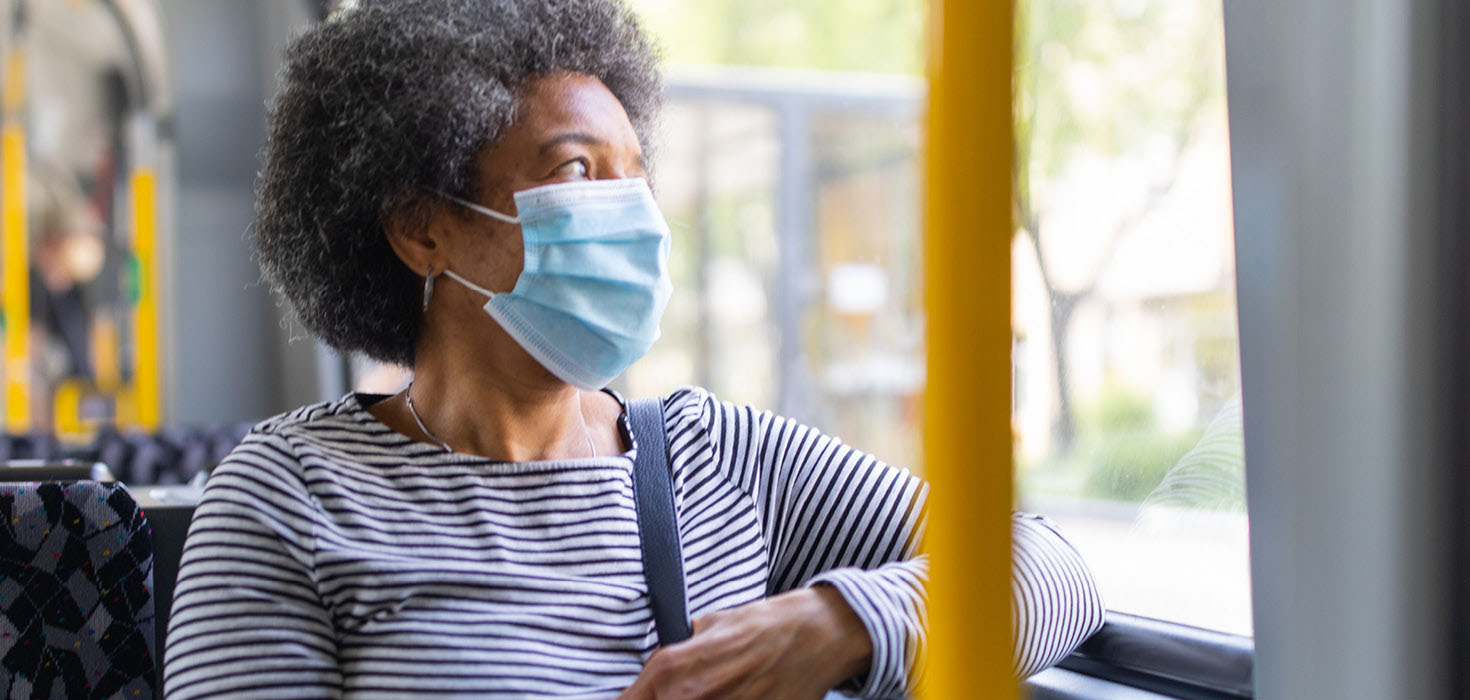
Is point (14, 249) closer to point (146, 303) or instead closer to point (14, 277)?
point (14, 277)

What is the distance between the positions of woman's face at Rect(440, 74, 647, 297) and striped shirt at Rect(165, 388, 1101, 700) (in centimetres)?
20

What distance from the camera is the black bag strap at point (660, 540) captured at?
1253 mm

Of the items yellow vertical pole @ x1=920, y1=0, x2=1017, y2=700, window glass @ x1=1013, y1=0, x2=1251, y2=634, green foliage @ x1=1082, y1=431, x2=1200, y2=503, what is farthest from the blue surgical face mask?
yellow vertical pole @ x1=920, y1=0, x2=1017, y2=700

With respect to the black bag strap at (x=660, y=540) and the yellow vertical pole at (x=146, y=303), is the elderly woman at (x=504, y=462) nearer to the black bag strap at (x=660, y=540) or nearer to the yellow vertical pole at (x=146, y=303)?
the black bag strap at (x=660, y=540)

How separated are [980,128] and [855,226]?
4636mm

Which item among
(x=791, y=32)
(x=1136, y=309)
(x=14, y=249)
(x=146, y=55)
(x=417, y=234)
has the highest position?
(x=791, y=32)

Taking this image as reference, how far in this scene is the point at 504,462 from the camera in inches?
50.1

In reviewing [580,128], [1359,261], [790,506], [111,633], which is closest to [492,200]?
[580,128]

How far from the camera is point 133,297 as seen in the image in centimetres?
490

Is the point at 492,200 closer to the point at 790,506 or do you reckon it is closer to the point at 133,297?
the point at 790,506

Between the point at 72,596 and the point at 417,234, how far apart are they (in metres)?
0.53

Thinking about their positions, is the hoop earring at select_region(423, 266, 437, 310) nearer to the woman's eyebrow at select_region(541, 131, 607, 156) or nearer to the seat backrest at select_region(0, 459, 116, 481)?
the woman's eyebrow at select_region(541, 131, 607, 156)

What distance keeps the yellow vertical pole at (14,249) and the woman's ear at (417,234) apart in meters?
4.61

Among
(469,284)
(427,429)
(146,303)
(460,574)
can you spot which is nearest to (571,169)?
(469,284)
